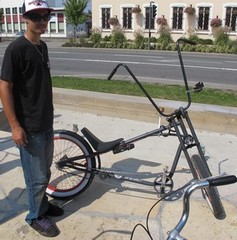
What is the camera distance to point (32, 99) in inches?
107

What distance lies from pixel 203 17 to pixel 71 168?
31.3 meters

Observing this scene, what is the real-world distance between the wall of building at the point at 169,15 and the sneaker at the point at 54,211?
30.4 metres

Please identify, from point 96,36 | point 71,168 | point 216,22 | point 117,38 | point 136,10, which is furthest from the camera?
point 136,10

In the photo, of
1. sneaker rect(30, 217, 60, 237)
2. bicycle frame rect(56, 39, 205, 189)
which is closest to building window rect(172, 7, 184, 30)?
bicycle frame rect(56, 39, 205, 189)

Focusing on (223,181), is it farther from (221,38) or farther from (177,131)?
(221,38)

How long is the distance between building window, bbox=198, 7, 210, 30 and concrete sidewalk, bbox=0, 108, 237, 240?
29.3 metres

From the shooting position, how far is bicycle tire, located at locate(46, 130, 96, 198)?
3543 mm

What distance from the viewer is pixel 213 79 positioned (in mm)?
12688

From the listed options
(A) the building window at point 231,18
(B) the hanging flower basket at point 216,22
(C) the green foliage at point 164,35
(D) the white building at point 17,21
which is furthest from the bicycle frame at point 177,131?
(D) the white building at point 17,21

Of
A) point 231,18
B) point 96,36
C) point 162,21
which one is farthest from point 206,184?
point 96,36

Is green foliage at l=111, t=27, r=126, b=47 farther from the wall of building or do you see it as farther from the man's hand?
the man's hand

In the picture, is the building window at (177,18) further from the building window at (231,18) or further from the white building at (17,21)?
the white building at (17,21)

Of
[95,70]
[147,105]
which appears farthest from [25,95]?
[95,70]

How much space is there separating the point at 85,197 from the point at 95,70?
38.7 ft
